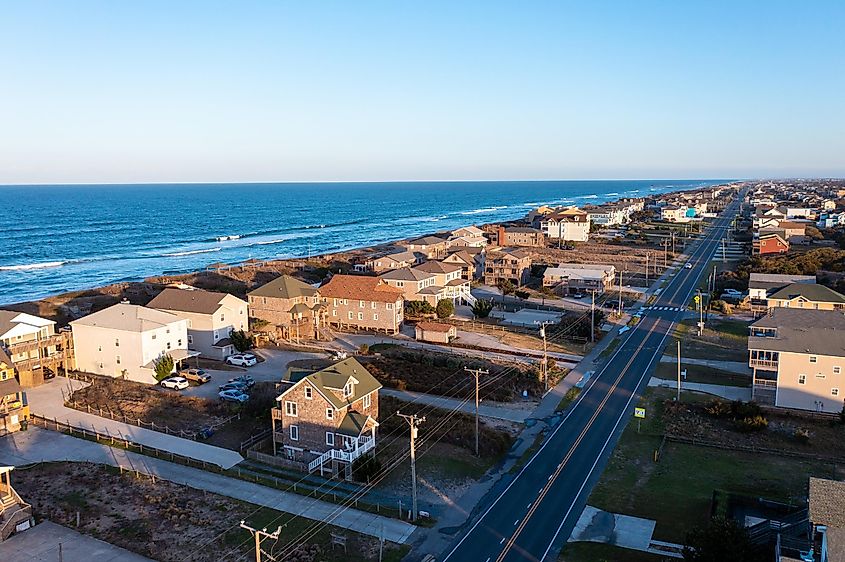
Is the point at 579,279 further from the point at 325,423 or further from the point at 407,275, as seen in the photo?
the point at 325,423

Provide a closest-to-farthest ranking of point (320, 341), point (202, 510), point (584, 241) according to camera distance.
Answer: point (202, 510), point (320, 341), point (584, 241)

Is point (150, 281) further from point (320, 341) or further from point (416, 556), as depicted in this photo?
point (416, 556)

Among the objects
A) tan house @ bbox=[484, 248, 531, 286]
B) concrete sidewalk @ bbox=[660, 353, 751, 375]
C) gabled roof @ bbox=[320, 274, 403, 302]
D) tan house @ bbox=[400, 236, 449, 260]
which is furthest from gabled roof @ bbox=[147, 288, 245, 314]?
tan house @ bbox=[400, 236, 449, 260]

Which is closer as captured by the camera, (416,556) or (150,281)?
(416,556)

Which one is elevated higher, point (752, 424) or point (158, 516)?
point (752, 424)

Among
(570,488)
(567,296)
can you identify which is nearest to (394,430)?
(570,488)

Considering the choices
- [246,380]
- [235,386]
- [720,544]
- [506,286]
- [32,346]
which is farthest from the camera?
[506,286]

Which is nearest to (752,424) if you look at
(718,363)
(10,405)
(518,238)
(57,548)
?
(718,363)
